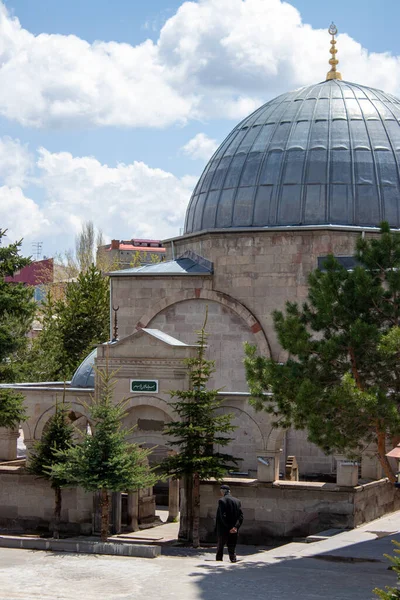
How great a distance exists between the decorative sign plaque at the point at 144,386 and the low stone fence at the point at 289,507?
86.2 inches

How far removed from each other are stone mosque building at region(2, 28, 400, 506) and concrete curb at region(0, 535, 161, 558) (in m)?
4.08

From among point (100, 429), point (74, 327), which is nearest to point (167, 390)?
point (100, 429)

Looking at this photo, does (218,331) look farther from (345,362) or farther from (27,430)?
(345,362)

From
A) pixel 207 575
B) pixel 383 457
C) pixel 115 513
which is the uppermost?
pixel 383 457

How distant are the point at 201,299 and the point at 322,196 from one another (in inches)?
165

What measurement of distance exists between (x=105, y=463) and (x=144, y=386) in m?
2.55

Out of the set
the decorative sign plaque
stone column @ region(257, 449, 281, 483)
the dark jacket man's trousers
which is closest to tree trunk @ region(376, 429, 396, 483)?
the dark jacket man's trousers

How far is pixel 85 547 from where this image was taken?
17.2 m

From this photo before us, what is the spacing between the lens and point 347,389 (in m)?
14.8

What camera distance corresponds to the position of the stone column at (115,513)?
20.6 metres

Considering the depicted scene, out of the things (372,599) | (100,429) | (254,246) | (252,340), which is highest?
(254,246)

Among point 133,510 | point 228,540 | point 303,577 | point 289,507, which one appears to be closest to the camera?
point 303,577

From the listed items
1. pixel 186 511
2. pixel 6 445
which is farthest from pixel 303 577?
pixel 6 445

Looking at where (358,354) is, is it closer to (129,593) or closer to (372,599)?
(372,599)
